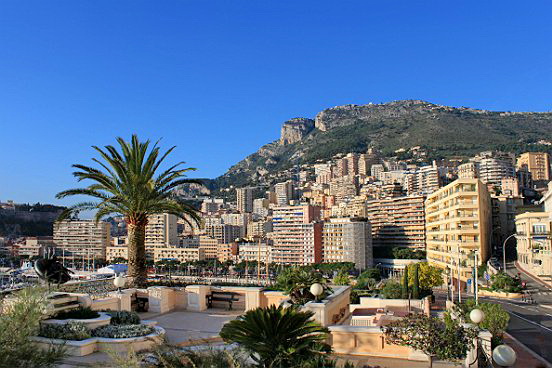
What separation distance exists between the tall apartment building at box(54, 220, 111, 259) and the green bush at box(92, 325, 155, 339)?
155m

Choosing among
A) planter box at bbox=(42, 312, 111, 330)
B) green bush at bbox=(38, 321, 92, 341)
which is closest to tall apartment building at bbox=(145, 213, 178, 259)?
planter box at bbox=(42, 312, 111, 330)

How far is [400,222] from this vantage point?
119812 mm

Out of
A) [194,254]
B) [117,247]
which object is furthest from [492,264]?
[117,247]

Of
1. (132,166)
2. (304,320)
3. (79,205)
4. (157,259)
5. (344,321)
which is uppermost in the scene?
(132,166)

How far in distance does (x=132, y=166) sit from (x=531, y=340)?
14.4 metres

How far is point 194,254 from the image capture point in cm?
14288

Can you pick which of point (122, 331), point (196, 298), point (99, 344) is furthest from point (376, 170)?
point (99, 344)

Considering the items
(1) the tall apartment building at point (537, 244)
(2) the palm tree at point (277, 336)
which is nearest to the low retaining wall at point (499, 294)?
(1) the tall apartment building at point (537, 244)

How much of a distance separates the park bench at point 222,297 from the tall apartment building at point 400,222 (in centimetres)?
10556

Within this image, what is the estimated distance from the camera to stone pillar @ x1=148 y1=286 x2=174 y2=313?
13383 mm

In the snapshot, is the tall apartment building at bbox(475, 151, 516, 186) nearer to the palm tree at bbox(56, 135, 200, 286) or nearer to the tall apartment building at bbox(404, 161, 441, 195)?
the tall apartment building at bbox(404, 161, 441, 195)

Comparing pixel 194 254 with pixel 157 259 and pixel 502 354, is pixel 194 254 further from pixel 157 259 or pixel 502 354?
pixel 502 354

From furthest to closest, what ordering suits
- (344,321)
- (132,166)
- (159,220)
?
(159,220), (132,166), (344,321)

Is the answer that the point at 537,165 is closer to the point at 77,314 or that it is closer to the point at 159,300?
the point at 159,300
